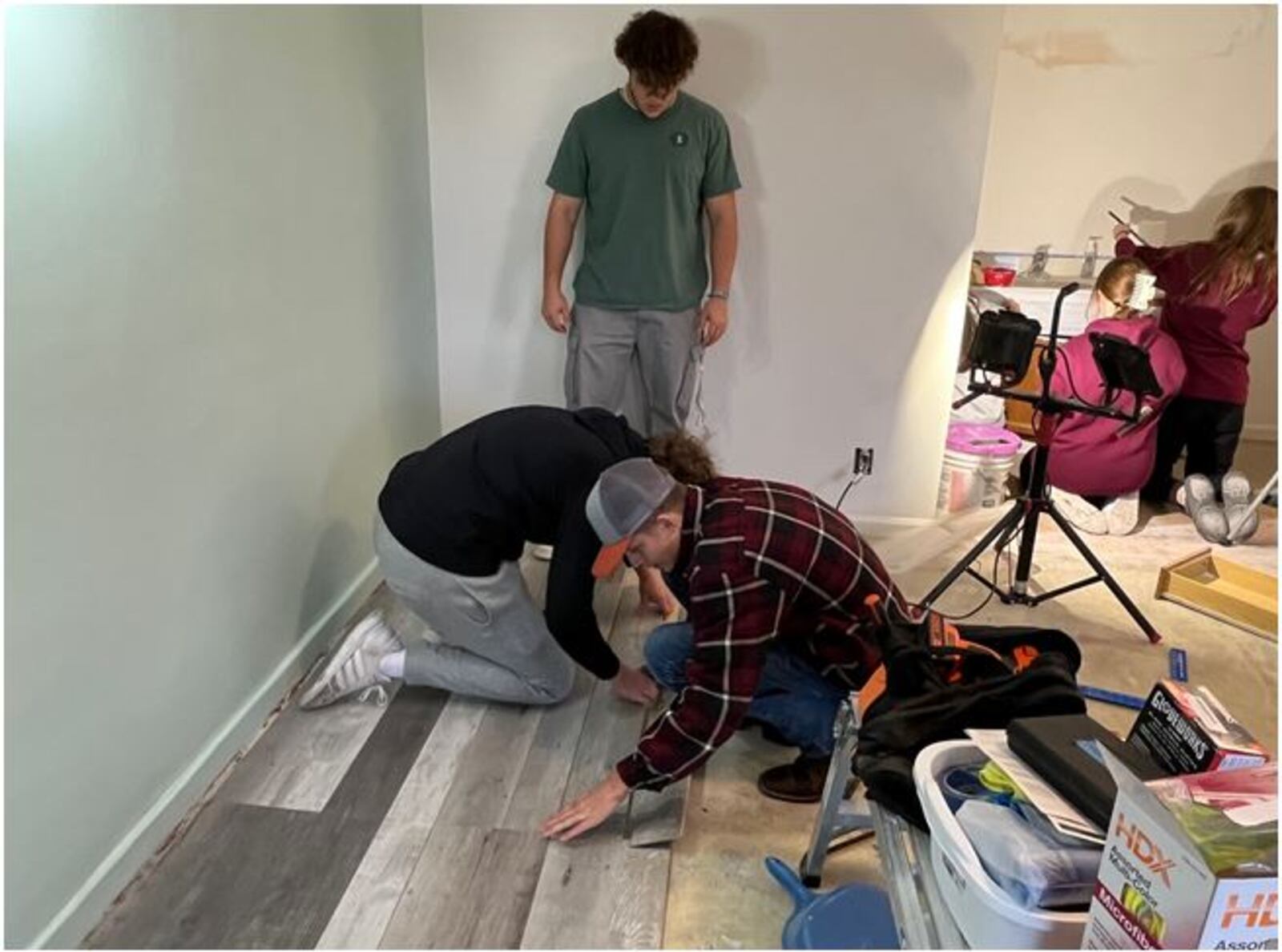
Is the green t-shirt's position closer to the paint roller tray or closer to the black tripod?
the black tripod

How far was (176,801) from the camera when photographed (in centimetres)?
196

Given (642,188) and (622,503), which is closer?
(622,503)

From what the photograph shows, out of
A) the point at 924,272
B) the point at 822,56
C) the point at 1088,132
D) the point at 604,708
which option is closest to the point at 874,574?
the point at 604,708

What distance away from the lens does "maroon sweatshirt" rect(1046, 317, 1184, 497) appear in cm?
349

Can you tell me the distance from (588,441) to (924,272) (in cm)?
178

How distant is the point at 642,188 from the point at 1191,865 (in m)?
2.46

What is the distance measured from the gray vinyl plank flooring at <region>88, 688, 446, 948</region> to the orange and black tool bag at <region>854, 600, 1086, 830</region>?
41.5 inches

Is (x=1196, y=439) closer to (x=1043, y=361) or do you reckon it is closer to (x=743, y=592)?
(x=1043, y=361)

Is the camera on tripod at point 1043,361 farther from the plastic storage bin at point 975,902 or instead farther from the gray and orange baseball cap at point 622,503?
the plastic storage bin at point 975,902

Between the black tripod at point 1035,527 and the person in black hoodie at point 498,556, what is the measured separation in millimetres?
1110

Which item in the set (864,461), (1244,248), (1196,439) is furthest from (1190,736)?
(1196,439)

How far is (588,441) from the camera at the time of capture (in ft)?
6.37

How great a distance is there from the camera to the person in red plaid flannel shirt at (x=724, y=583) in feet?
5.48

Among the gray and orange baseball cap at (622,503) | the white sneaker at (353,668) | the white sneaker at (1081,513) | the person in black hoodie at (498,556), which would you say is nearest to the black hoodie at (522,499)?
the person in black hoodie at (498,556)
